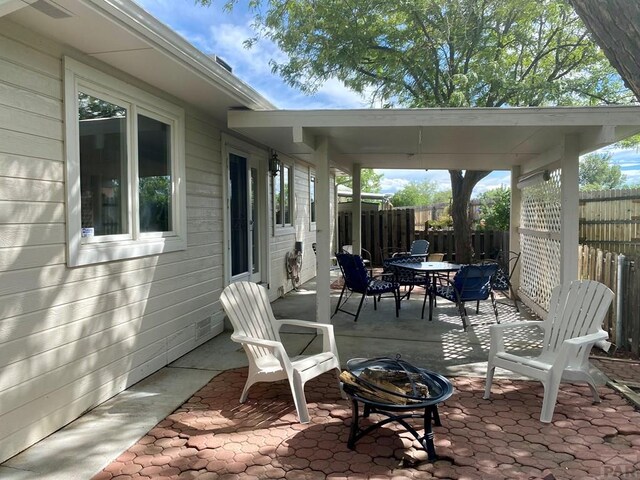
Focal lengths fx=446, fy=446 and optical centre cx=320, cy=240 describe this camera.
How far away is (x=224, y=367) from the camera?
3877 millimetres

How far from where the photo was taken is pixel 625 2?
6.12 ft

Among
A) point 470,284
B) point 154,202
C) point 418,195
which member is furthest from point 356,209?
point 418,195

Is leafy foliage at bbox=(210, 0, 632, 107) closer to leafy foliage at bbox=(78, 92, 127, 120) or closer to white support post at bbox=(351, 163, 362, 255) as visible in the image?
white support post at bbox=(351, 163, 362, 255)

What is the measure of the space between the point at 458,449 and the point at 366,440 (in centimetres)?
51

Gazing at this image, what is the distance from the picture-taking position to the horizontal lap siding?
Answer: 238 cm

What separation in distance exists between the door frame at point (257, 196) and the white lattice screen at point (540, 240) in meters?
3.74

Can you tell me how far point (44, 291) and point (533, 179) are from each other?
5878 millimetres

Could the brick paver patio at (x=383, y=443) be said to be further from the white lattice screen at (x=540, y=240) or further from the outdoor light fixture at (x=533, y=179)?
the outdoor light fixture at (x=533, y=179)

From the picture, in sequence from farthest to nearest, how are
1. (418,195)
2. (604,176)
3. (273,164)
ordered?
(418,195), (604,176), (273,164)

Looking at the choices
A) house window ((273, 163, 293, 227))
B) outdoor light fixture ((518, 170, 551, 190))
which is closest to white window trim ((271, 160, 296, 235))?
house window ((273, 163, 293, 227))

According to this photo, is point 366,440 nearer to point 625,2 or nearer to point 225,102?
point 625,2

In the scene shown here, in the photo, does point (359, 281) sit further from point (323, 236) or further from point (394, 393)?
point (394, 393)

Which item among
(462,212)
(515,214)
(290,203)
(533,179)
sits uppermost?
(533,179)

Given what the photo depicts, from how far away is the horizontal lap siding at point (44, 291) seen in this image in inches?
93.5
